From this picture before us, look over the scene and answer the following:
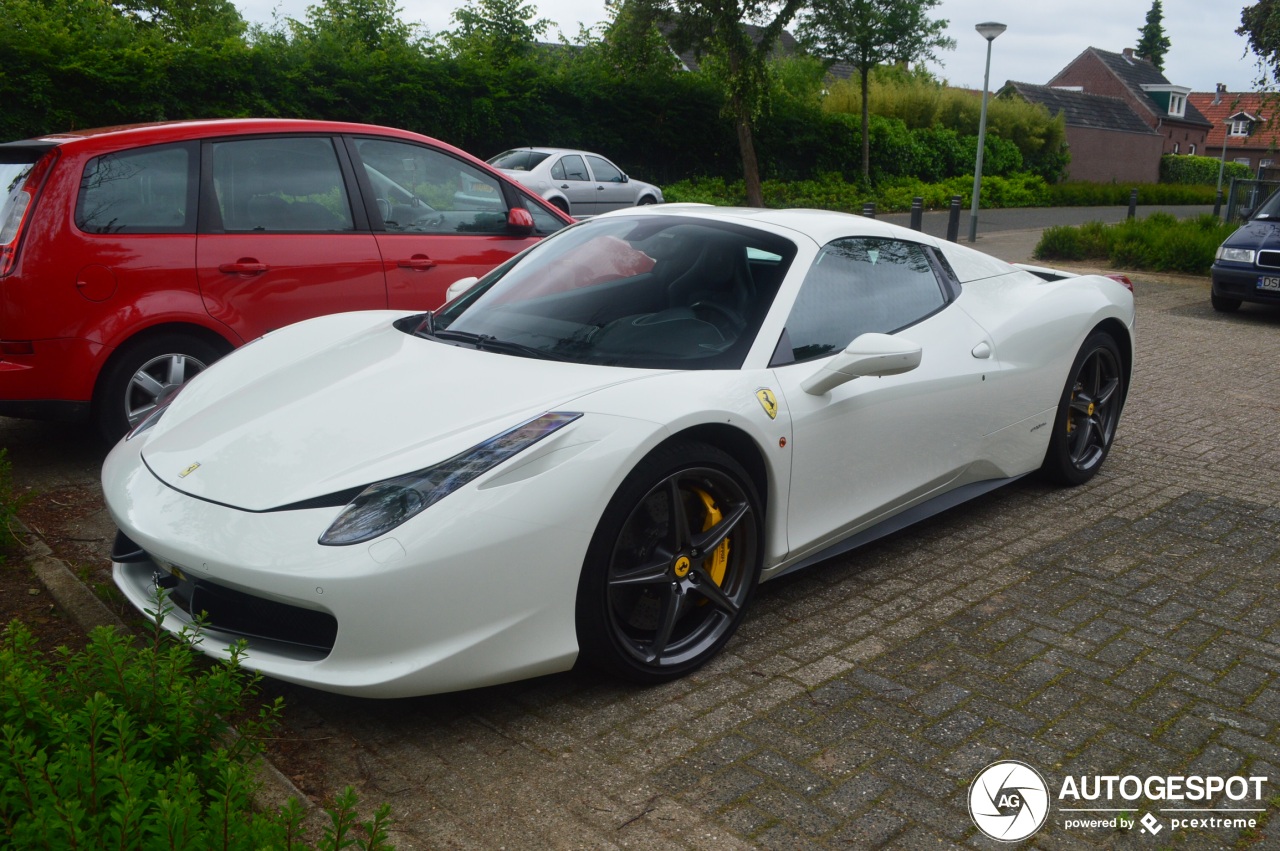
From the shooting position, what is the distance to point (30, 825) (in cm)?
186

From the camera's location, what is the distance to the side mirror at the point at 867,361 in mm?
3498

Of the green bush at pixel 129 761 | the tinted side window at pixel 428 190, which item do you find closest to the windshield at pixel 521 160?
the tinted side window at pixel 428 190

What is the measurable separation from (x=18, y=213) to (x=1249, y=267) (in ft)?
36.0

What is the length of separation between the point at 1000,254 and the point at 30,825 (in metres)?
17.2

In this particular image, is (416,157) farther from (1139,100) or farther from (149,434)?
(1139,100)

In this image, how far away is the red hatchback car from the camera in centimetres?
482

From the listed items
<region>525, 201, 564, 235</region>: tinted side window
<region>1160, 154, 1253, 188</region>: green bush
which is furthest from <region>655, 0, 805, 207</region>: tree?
<region>1160, 154, 1253, 188</region>: green bush

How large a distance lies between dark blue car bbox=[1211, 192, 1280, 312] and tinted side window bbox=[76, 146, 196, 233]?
10.2 metres

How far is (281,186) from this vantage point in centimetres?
558

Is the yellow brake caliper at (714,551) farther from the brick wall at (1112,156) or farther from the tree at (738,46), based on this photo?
the brick wall at (1112,156)

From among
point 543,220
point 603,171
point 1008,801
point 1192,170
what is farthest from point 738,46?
point 1192,170

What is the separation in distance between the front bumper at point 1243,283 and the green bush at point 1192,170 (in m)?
49.0

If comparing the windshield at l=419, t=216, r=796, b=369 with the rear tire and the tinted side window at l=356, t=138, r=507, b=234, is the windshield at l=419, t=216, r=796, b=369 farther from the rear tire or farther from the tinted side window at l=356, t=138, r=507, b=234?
the tinted side window at l=356, t=138, r=507, b=234

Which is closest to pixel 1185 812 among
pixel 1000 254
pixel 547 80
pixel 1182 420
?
pixel 1182 420
